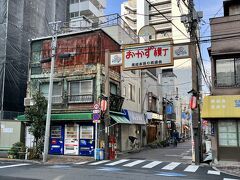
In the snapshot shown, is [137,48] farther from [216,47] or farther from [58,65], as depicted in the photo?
[58,65]

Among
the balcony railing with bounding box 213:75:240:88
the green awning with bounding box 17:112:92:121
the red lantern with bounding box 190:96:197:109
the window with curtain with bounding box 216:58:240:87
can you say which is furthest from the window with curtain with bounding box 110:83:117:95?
→ the window with curtain with bounding box 216:58:240:87

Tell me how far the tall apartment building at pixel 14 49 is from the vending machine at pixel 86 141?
9.13m

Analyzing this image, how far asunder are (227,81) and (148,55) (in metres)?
5.53

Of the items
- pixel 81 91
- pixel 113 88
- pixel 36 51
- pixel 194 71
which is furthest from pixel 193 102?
pixel 36 51

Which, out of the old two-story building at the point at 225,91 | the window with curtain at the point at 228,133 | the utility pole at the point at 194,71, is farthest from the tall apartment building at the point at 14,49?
the window with curtain at the point at 228,133

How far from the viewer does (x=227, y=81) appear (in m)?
20.0

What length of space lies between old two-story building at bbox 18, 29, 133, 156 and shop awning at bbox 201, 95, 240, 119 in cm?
782

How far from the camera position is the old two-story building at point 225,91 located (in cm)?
1916

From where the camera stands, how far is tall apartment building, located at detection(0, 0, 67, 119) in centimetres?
2984

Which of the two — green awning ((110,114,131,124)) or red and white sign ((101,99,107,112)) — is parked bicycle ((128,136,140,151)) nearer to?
green awning ((110,114,131,124))

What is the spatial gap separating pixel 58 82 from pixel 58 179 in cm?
1468

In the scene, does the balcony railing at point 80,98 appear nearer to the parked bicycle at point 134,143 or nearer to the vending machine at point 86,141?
the vending machine at point 86,141

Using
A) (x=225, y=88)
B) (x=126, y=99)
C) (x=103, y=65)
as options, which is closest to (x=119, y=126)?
(x=126, y=99)

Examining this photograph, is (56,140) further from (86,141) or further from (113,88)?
(113,88)
